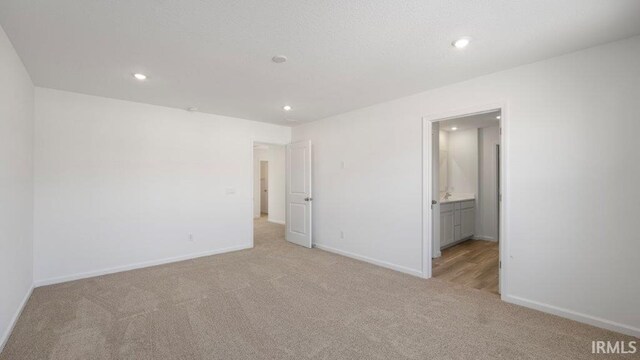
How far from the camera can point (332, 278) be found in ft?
11.8

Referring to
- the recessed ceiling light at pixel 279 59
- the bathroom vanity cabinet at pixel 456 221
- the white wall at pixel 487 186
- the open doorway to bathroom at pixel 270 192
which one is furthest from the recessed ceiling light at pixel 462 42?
the open doorway to bathroom at pixel 270 192

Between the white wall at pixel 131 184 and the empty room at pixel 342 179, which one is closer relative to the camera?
the empty room at pixel 342 179

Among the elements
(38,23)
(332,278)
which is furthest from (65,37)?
(332,278)

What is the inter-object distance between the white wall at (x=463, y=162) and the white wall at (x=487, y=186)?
0.11 meters

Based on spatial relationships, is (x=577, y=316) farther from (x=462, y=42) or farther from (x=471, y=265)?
(x=462, y=42)

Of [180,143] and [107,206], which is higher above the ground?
[180,143]

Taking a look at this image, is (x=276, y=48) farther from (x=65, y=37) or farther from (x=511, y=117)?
(x=511, y=117)

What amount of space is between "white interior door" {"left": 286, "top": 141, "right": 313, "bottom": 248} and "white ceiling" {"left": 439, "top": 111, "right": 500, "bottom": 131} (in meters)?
2.74

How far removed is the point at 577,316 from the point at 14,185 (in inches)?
207

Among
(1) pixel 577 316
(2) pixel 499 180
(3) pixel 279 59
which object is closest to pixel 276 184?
(3) pixel 279 59

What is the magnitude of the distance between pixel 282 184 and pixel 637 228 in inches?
277

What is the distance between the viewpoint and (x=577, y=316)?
249 cm

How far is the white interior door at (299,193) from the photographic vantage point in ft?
17.1

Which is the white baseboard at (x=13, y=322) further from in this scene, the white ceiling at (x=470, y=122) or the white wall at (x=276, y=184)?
the white ceiling at (x=470, y=122)
